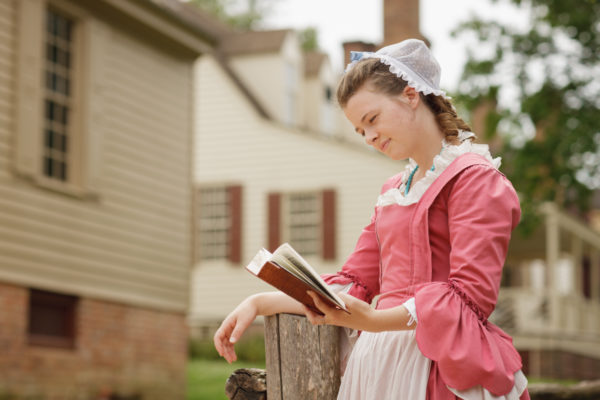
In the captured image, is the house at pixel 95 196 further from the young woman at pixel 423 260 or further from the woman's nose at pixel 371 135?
the woman's nose at pixel 371 135

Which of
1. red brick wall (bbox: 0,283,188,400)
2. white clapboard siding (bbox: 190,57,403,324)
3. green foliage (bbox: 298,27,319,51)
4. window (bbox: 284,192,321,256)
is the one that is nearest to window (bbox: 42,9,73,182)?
red brick wall (bbox: 0,283,188,400)

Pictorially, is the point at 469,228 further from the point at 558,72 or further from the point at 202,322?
the point at 202,322

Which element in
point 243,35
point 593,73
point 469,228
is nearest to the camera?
point 469,228

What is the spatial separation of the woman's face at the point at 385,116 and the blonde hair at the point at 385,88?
18 millimetres

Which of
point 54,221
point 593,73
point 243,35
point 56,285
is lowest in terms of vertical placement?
point 56,285

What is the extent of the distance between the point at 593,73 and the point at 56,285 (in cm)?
918

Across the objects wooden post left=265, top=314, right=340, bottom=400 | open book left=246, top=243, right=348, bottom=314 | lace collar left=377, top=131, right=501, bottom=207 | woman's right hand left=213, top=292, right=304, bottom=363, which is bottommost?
wooden post left=265, top=314, right=340, bottom=400

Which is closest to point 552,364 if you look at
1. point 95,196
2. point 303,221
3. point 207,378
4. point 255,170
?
point 303,221

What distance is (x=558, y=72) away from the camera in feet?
48.4

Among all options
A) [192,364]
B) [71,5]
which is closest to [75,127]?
[71,5]

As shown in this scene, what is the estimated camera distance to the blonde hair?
259 cm

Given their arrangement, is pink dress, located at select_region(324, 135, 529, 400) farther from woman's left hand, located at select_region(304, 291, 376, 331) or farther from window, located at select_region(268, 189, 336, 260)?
window, located at select_region(268, 189, 336, 260)

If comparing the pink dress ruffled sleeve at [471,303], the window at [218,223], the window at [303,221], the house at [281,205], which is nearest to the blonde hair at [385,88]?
the pink dress ruffled sleeve at [471,303]

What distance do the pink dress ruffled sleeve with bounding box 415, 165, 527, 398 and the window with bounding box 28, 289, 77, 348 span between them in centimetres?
870
